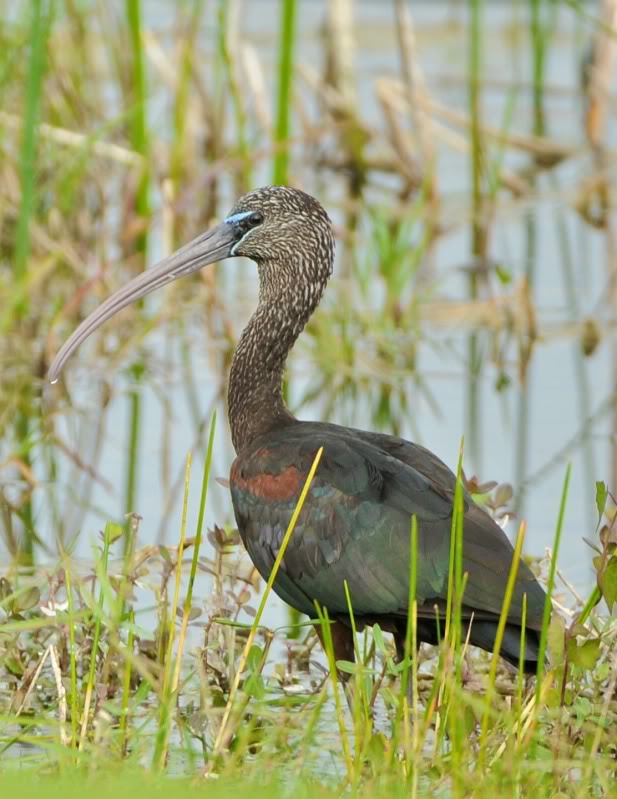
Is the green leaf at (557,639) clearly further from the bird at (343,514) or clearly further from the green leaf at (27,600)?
the green leaf at (27,600)

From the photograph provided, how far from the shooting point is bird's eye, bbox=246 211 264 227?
5008 mm

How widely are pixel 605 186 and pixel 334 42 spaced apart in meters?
1.91

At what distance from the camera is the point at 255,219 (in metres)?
5.02

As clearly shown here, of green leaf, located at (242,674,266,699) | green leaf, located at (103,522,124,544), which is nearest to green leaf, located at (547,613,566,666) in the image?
green leaf, located at (242,674,266,699)

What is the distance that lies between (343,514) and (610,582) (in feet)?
2.34

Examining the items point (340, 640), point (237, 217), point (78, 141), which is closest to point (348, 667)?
point (340, 640)

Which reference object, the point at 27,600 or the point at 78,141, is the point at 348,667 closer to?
the point at 27,600

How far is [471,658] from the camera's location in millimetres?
4496

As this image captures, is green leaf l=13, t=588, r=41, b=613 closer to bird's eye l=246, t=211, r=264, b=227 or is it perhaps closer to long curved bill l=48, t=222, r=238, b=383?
long curved bill l=48, t=222, r=238, b=383

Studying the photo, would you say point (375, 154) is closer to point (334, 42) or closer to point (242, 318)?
point (334, 42)

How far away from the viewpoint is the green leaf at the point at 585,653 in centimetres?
375

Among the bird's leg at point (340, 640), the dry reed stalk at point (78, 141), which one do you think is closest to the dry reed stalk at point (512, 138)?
the dry reed stalk at point (78, 141)

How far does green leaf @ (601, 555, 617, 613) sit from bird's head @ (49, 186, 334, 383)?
5.00 ft

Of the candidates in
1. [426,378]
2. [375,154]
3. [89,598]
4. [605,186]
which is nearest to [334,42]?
[375,154]
